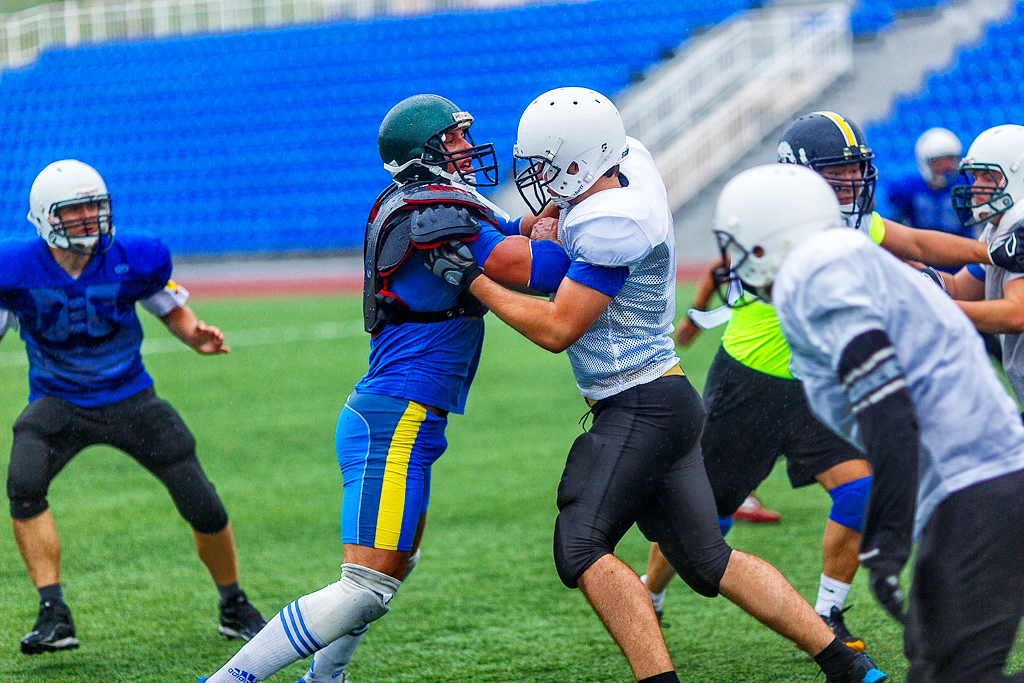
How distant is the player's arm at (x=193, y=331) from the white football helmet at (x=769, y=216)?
2.59m

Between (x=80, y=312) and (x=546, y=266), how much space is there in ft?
6.73

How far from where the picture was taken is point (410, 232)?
3.04 m

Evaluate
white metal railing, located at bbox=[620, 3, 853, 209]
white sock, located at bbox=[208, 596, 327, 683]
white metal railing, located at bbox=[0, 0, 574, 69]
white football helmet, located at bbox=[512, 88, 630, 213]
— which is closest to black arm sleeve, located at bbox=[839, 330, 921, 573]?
white football helmet, located at bbox=[512, 88, 630, 213]

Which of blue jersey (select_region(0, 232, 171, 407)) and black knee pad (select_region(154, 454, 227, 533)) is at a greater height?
blue jersey (select_region(0, 232, 171, 407))

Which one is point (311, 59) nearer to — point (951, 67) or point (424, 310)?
point (951, 67)

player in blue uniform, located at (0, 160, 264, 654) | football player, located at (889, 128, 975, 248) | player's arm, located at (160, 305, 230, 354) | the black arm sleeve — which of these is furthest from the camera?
football player, located at (889, 128, 975, 248)

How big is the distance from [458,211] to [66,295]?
6.18 feet

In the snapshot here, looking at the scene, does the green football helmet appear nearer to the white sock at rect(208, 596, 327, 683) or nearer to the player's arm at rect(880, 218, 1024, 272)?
the white sock at rect(208, 596, 327, 683)

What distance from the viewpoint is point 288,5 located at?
73.9 ft

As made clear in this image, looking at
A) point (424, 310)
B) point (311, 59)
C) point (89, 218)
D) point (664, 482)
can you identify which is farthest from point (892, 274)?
point (311, 59)

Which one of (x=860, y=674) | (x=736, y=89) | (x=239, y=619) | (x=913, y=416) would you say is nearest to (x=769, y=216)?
(x=913, y=416)

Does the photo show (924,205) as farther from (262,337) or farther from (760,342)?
(262,337)

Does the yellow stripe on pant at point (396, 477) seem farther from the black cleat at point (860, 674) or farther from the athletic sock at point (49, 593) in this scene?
the athletic sock at point (49, 593)

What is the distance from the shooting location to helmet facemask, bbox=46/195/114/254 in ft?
13.4
